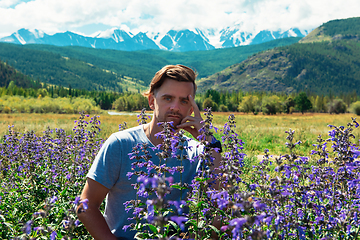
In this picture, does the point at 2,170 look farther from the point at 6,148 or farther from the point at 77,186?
the point at 77,186

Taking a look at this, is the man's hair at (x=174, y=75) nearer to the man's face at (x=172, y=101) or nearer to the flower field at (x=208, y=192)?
the man's face at (x=172, y=101)

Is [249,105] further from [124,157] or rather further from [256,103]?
[124,157]

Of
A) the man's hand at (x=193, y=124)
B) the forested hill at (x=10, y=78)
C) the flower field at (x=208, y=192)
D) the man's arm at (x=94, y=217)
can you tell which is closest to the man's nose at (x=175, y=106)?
the man's hand at (x=193, y=124)

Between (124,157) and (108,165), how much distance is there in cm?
27

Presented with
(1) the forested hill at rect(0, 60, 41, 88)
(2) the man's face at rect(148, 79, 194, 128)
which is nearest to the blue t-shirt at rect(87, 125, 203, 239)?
(2) the man's face at rect(148, 79, 194, 128)

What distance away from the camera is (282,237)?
2201 millimetres

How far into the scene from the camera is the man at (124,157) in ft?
10.7

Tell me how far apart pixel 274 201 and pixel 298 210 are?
880 mm

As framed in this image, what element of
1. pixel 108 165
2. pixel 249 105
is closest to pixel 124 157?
pixel 108 165

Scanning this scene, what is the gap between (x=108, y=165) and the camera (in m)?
3.40

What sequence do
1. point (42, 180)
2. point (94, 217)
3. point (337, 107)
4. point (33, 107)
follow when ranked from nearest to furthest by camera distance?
1. point (94, 217)
2. point (42, 180)
3. point (33, 107)
4. point (337, 107)

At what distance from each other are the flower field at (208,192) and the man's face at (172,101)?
57 centimetres

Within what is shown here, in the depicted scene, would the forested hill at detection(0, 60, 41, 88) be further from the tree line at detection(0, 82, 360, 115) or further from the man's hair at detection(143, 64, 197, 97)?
the man's hair at detection(143, 64, 197, 97)

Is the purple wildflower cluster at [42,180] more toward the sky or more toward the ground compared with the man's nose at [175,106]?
more toward the ground
